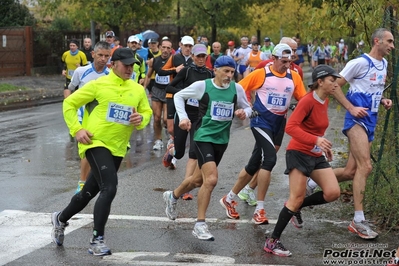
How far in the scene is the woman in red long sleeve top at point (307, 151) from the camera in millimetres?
7129

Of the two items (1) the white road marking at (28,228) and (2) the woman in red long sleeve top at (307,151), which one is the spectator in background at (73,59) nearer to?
(1) the white road marking at (28,228)

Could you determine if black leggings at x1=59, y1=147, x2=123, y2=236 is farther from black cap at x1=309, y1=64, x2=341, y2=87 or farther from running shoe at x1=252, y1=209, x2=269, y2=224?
black cap at x1=309, y1=64, x2=341, y2=87

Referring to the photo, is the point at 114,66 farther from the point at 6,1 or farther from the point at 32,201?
the point at 6,1

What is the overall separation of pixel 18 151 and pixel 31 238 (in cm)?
593

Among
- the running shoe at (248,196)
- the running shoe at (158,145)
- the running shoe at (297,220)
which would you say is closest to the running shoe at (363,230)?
the running shoe at (297,220)

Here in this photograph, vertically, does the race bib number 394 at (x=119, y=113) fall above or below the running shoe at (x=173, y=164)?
above

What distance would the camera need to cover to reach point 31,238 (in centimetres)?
759

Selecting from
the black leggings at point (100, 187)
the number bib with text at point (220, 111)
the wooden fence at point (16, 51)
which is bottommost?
the wooden fence at point (16, 51)

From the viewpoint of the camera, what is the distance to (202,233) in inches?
295

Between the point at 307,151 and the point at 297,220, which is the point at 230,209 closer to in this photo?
the point at 297,220

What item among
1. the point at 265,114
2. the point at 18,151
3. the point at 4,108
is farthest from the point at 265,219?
the point at 4,108

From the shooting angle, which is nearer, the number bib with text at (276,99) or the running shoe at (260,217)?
the running shoe at (260,217)

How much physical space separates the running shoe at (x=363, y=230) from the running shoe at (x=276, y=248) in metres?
0.92

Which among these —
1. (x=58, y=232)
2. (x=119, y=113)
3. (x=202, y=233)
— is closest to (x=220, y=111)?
Answer: (x=119, y=113)
